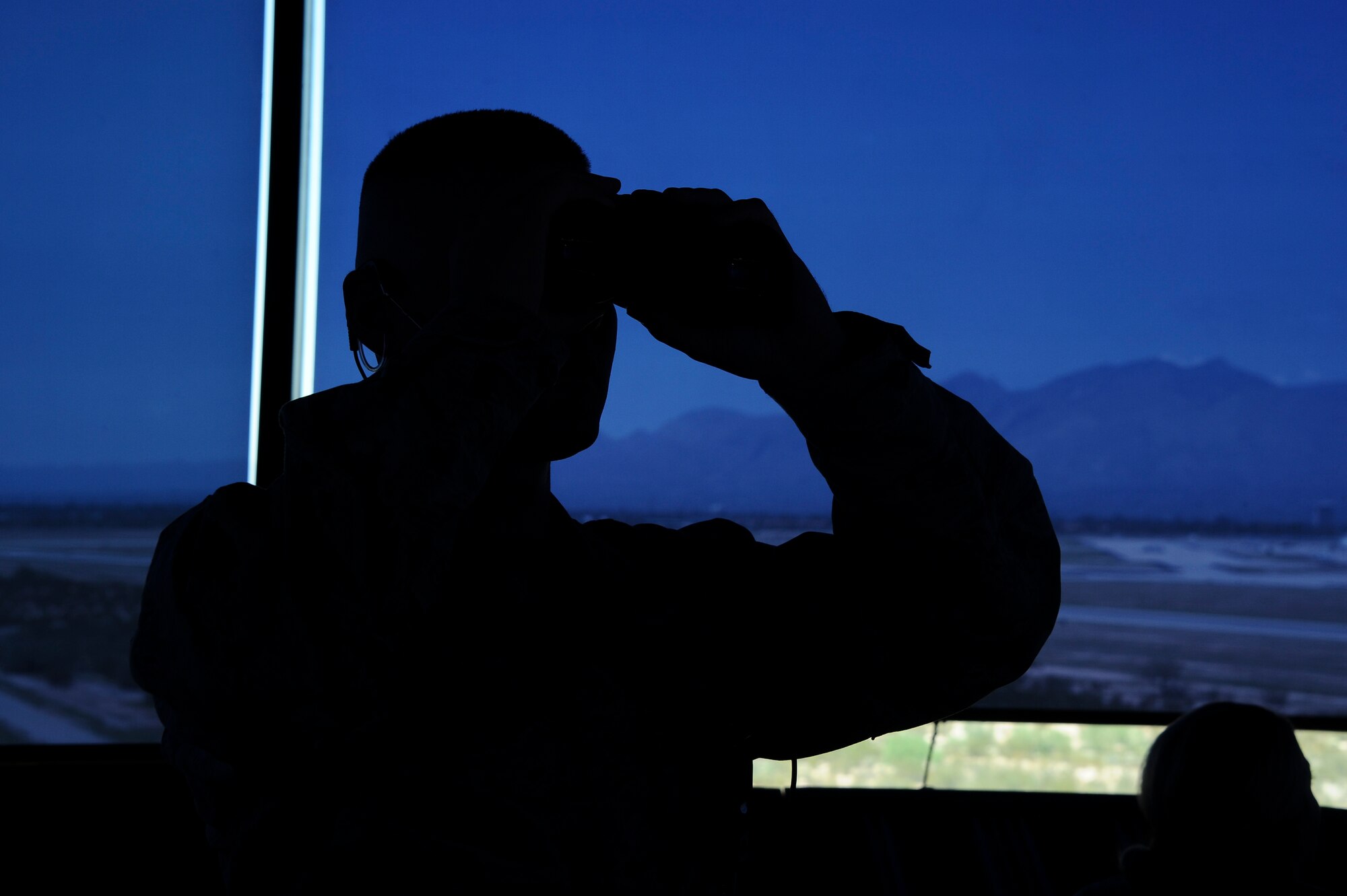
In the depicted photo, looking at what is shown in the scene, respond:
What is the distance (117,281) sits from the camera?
7.02ft

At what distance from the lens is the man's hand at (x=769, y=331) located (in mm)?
641

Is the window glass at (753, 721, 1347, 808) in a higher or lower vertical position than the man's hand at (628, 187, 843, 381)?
lower

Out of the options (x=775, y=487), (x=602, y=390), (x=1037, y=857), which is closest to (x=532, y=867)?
(x=602, y=390)

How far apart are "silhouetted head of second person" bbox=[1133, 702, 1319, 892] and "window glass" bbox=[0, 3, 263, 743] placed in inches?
81.7

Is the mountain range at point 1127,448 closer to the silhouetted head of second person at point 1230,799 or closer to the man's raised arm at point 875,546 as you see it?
the silhouetted head of second person at point 1230,799

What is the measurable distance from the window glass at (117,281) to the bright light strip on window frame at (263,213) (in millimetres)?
29

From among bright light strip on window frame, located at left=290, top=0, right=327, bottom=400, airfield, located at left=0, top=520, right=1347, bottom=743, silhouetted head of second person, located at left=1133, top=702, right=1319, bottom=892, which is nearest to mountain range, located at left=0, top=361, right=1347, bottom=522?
airfield, located at left=0, top=520, right=1347, bottom=743

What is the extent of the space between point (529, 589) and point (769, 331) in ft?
0.87

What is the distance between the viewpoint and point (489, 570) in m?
0.68

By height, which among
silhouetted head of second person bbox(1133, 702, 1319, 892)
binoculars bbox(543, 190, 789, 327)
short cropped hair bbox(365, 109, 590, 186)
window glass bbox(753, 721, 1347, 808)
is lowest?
window glass bbox(753, 721, 1347, 808)

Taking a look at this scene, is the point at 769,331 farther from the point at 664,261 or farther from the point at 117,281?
the point at 117,281

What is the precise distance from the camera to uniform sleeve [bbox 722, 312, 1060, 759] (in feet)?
2.17

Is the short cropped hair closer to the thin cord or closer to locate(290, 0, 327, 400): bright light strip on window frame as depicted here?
locate(290, 0, 327, 400): bright light strip on window frame

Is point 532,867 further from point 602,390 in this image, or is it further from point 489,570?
point 602,390
